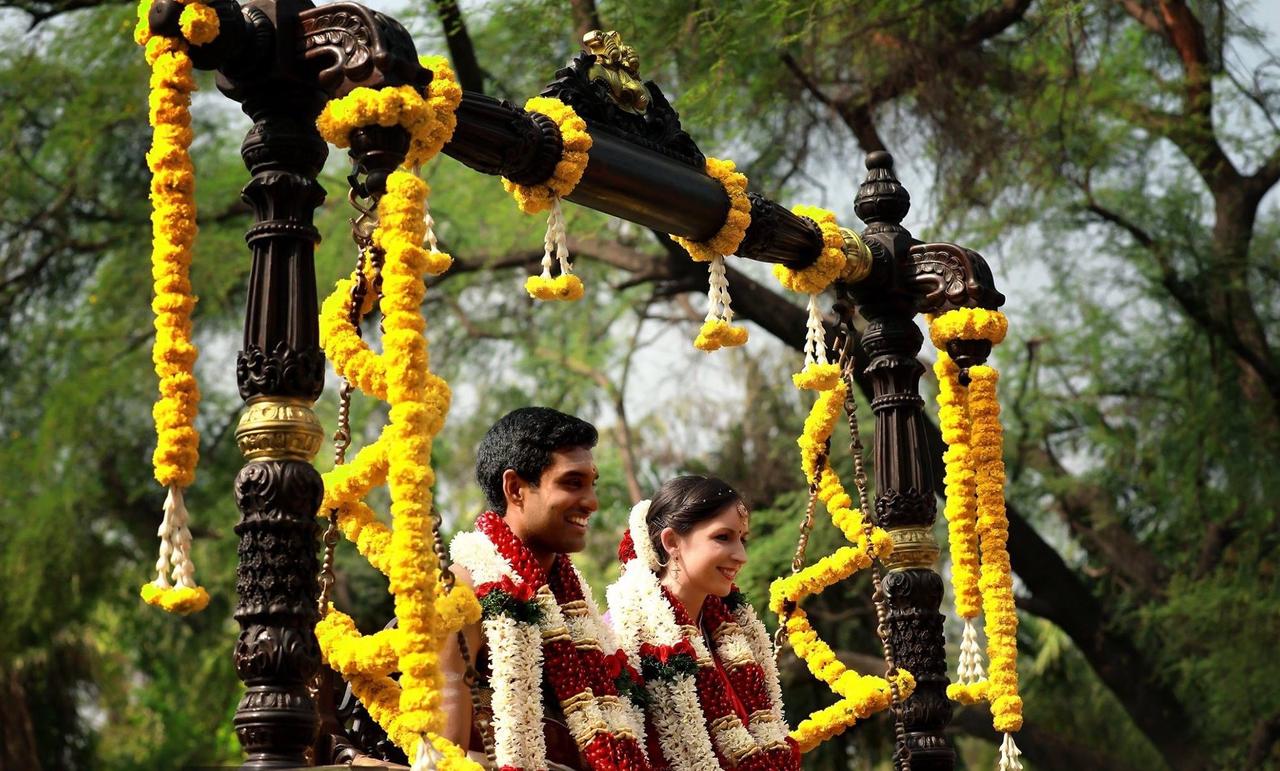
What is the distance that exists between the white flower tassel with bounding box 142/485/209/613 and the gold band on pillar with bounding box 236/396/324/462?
169mm

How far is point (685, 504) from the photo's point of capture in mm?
4559

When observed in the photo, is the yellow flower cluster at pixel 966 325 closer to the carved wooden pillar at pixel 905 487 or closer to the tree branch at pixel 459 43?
the carved wooden pillar at pixel 905 487

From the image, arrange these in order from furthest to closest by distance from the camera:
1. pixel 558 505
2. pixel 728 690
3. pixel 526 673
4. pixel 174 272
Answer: pixel 728 690, pixel 558 505, pixel 526 673, pixel 174 272

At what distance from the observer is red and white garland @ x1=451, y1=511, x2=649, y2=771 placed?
3.70 meters

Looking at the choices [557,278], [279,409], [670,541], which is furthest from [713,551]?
[279,409]

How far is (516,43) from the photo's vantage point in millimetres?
10234

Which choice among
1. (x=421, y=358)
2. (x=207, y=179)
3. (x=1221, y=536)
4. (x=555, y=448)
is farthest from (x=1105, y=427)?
(x=421, y=358)

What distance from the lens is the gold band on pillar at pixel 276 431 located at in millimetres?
3258

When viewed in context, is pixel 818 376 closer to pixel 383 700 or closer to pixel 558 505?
pixel 558 505

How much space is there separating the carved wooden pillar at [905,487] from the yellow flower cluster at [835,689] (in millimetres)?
162

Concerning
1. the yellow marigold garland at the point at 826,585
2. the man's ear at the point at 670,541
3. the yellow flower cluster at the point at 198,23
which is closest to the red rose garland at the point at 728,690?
the man's ear at the point at 670,541

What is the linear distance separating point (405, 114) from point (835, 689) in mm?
2387

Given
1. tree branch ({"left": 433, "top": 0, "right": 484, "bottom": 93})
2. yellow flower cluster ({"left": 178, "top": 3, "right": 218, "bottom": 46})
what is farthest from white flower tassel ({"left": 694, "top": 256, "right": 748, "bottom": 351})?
tree branch ({"left": 433, "top": 0, "right": 484, "bottom": 93})

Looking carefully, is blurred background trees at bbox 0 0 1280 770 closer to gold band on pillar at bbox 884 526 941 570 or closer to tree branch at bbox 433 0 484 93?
tree branch at bbox 433 0 484 93
